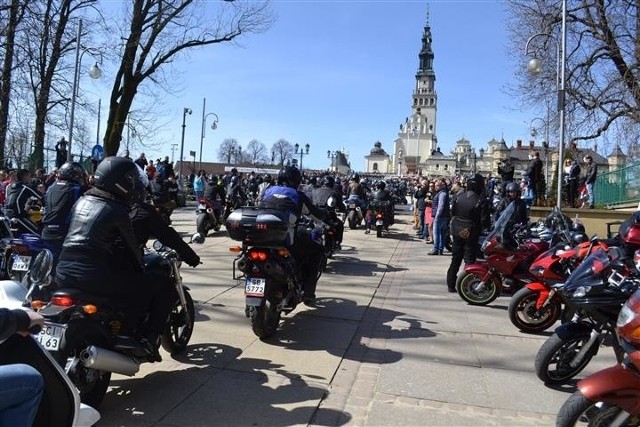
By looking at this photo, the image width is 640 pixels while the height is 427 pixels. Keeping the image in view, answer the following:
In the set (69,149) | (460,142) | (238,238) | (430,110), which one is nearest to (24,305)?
(238,238)

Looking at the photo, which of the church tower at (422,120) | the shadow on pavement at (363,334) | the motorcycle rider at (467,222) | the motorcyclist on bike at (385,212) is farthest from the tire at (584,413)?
the church tower at (422,120)

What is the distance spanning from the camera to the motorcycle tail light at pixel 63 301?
149 inches

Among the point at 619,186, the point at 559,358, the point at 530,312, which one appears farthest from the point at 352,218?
the point at 559,358

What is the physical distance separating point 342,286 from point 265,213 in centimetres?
354

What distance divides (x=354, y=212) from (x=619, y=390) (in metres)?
14.7

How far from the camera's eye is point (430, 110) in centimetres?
16250

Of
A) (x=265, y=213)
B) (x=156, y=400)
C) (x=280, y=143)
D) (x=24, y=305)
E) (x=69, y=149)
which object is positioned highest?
(x=280, y=143)

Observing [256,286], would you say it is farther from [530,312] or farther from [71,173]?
[530,312]

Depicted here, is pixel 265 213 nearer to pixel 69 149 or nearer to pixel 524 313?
pixel 524 313

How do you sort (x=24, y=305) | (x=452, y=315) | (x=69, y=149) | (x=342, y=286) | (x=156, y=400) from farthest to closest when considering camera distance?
(x=69, y=149), (x=342, y=286), (x=452, y=315), (x=156, y=400), (x=24, y=305)

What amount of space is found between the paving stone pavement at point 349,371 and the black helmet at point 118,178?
1537 millimetres

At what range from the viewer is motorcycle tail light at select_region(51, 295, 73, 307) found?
12.4 feet

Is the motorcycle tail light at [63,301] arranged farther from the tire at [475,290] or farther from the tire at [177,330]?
the tire at [475,290]

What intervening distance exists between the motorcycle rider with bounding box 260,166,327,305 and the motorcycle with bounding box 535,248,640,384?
9.72 feet
